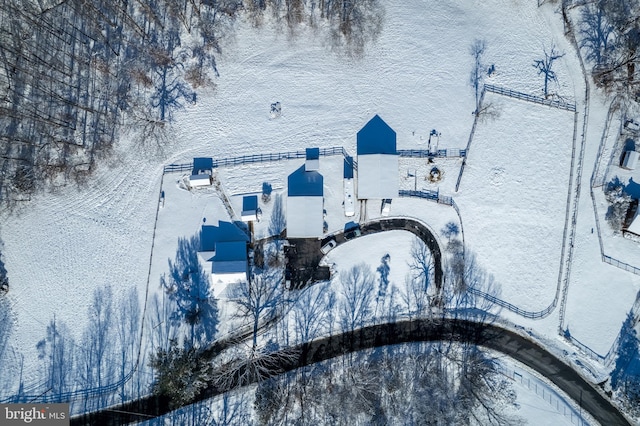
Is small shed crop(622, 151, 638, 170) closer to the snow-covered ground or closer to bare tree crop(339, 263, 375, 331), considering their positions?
the snow-covered ground

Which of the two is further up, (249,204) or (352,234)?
(249,204)

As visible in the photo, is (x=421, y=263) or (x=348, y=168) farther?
(x=348, y=168)

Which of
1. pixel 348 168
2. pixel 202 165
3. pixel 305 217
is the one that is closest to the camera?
pixel 305 217

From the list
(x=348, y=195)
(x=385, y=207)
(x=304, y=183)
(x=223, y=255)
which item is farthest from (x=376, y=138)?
(x=223, y=255)

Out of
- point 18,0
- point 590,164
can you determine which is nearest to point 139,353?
point 18,0

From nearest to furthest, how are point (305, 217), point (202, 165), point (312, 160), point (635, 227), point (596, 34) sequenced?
point (305, 217)
point (635, 227)
point (312, 160)
point (202, 165)
point (596, 34)

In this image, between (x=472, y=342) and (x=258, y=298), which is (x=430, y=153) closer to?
(x=472, y=342)

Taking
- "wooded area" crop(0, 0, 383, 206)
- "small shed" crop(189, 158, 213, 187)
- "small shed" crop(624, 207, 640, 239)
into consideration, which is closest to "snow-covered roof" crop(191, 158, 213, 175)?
"small shed" crop(189, 158, 213, 187)
